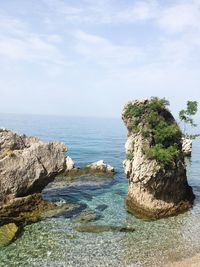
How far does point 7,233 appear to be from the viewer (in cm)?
3105

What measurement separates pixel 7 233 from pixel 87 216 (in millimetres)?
9035

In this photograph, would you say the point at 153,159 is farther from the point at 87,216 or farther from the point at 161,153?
the point at 87,216

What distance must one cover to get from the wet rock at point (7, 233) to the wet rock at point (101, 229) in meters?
5.85

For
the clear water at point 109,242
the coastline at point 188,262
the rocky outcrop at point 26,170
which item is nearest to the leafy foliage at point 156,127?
the clear water at point 109,242

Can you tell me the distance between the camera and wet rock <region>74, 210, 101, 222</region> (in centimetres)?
3619

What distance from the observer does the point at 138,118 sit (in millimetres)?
38344

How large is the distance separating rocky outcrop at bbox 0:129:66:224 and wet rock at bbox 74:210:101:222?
486 cm

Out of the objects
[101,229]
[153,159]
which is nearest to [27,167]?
[101,229]

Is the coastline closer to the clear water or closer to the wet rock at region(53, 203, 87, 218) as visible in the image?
the clear water

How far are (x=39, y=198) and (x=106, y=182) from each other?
633 inches

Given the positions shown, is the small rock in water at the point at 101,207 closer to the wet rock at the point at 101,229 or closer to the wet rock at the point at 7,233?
the wet rock at the point at 101,229

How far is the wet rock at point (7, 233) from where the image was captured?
2980cm

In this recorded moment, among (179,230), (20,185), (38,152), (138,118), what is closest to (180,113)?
(138,118)

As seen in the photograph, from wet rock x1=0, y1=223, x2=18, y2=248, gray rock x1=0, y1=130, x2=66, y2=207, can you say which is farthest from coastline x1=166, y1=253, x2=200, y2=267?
gray rock x1=0, y1=130, x2=66, y2=207
